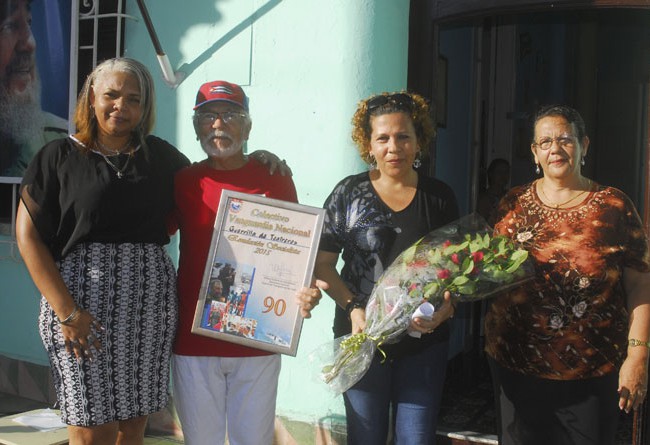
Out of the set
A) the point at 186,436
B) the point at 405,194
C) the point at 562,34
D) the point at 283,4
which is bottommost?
the point at 186,436

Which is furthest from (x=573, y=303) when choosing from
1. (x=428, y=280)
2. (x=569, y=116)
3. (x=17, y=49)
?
(x=17, y=49)

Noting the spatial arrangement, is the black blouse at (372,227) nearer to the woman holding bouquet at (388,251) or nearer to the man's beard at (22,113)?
the woman holding bouquet at (388,251)

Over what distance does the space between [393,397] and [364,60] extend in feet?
6.41

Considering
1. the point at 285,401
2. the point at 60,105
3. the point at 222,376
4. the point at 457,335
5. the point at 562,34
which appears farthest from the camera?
the point at 562,34

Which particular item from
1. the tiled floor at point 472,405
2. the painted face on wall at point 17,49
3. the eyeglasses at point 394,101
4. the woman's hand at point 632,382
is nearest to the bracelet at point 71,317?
the eyeglasses at point 394,101

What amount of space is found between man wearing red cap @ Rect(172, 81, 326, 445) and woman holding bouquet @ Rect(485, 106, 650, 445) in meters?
0.87

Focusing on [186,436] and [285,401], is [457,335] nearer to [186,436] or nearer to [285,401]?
[285,401]

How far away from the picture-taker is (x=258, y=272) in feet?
8.84

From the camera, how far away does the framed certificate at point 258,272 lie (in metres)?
2.66

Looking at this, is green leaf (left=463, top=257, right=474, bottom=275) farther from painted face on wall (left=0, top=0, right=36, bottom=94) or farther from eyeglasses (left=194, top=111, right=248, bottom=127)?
painted face on wall (left=0, top=0, right=36, bottom=94)


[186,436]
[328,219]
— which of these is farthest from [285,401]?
[328,219]

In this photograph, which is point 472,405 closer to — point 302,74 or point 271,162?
point 302,74

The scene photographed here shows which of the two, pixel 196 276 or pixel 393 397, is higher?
pixel 196 276

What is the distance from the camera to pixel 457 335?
5664 millimetres
